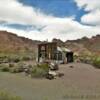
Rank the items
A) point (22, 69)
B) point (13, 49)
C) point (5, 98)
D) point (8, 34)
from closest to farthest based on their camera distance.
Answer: point (5, 98) < point (22, 69) < point (13, 49) < point (8, 34)

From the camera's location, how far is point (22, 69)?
133 feet

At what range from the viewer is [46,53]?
197 ft

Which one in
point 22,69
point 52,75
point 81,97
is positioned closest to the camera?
point 81,97

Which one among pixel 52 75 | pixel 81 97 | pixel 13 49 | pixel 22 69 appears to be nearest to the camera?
pixel 81 97

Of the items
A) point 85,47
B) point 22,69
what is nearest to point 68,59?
point 22,69

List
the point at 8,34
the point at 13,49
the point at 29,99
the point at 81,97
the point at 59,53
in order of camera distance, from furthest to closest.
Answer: the point at 8,34 → the point at 13,49 → the point at 59,53 → the point at 81,97 → the point at 29,99

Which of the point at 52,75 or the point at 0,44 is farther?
the point at 0,44

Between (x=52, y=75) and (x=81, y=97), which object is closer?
(x=81, y=97)

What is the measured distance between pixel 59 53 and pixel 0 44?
122 metres

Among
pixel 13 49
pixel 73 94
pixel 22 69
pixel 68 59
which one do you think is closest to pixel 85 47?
pixel 13 49

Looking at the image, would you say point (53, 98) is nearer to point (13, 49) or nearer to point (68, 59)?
point (68, 59)

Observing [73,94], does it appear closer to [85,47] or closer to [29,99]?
[29,99]

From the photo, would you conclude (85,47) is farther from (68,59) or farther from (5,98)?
(5,98)

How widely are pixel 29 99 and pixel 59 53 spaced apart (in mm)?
40424
